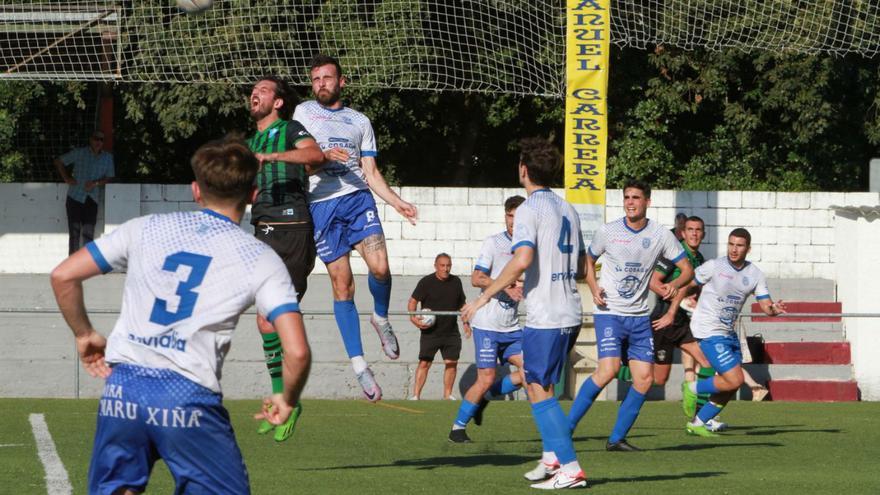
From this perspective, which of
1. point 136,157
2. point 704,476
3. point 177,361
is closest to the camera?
point 177,361

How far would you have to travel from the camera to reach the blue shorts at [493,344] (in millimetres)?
12807

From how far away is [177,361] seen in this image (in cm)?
487

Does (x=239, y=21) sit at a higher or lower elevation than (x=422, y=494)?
higher

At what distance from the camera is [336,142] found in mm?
9531

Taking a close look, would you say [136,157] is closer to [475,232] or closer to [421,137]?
[421,137]

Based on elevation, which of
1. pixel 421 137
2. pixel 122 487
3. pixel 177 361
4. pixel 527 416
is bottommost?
pixel 527 416

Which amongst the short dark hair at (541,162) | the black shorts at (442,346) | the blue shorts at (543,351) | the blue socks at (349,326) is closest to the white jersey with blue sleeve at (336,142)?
the blue socks at (349,326)

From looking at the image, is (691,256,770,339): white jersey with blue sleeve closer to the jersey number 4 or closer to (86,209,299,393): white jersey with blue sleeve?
the jersey number 4

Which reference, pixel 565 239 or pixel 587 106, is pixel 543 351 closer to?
pixel 565 239

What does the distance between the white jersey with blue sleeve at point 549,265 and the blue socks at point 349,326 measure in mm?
1435

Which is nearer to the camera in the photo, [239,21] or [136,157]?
[239,21]

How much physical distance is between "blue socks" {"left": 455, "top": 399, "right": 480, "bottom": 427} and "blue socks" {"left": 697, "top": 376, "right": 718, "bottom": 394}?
2.26m

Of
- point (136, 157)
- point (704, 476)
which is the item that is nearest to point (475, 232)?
point (136, 157)

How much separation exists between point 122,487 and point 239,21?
16.6m
